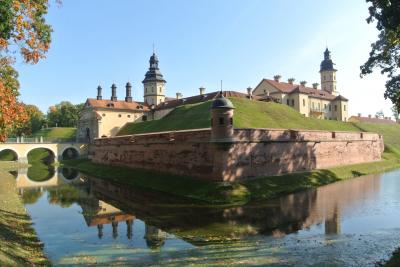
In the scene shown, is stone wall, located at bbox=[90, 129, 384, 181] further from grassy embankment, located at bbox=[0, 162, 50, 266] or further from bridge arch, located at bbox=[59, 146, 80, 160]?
bridge arch, located at bbox=[59, 146, 80, 160]

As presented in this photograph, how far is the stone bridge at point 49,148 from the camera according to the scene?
55562 mm

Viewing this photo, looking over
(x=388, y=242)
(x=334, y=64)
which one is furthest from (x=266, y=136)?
(x=334, y=64)

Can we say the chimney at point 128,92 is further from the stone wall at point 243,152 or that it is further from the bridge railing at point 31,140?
the stone wall at point 243,152

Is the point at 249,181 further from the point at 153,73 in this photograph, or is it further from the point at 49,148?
the point at 153,73

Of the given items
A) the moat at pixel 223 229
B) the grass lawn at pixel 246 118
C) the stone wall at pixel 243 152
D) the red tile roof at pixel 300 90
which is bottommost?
the moat at pixel 223 229

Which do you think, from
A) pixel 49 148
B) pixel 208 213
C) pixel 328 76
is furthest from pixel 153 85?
pixel 208 213

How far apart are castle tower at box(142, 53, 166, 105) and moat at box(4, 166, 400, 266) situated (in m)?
47.9

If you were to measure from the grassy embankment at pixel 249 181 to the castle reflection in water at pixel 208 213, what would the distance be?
1214 millimetres

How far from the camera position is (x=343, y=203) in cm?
1970

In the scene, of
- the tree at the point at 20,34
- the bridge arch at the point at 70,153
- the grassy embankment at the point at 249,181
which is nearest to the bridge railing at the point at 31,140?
the bridge arch at the point at 70,153

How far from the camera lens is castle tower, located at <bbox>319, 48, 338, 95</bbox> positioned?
3164 inches

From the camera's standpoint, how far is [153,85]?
71.5 m

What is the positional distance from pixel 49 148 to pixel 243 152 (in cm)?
4410

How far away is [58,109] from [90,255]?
84.4m
